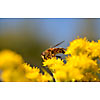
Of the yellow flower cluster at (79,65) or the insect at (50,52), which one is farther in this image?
the insect at (50,52)

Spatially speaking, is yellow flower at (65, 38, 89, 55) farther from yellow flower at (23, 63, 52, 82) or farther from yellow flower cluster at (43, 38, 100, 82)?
yellow flower at (23, 63, 52, 82)

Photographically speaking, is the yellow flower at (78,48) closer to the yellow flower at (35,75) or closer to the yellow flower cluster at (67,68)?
the yellow flower cluster at (67,68)

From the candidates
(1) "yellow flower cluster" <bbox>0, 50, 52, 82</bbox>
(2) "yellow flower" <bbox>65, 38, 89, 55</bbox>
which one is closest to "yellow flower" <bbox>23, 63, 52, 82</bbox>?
(1) "yellow flower cluster" <bbox>0, 50, 52, 82</bbox>

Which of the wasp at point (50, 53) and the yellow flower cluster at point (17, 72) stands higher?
the wasp at point (50, 53)

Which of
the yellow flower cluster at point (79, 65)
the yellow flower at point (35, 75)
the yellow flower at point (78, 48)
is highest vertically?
the yellow flower at point (78, 48)

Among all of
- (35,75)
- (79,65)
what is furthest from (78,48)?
(35,75)

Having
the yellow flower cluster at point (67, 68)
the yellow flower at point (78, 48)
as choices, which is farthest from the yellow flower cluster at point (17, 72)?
the yellow flower at point (78, 48)
